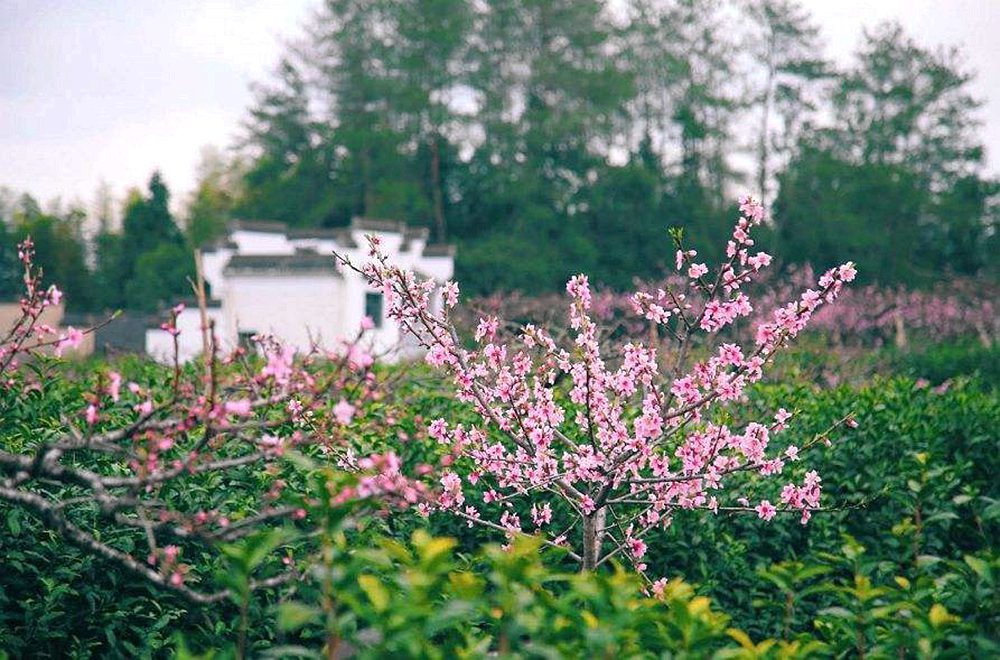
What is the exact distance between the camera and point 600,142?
34969mm

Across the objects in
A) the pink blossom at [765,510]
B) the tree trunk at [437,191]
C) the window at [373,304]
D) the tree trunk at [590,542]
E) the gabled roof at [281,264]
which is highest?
the tree trunk at [437,191]

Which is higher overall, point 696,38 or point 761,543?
point 696,38

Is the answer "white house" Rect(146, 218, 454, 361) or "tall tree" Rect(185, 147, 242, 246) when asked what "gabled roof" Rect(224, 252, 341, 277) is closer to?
"white house" Rect(146, 218, 454, 361)

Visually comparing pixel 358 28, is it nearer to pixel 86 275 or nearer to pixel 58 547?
pixel 86 275

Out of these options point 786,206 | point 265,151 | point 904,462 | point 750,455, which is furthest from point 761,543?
point 265,151

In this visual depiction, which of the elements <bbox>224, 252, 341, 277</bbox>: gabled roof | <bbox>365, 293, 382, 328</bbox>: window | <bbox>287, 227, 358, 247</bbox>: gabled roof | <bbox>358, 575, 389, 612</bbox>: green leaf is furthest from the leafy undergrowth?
<bbox>287, 227, 358, 247</bbox>: gabled roof

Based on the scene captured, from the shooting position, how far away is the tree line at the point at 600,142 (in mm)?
32594

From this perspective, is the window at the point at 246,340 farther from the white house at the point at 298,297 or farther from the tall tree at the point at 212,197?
the tall tree at the point at 212,197

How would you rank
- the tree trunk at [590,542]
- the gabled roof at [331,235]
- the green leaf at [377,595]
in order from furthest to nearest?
the gabled roof at [331,235]
the tree trunk at [590,542]
the green leaf at [377,595]

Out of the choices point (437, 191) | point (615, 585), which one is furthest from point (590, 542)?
point (437, 191)

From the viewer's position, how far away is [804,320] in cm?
435

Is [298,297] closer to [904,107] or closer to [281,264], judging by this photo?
[281,264]

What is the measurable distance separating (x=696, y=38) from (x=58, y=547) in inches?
1399

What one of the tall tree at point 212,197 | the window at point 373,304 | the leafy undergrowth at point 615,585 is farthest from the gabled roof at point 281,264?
the tall tree at point 212,197
